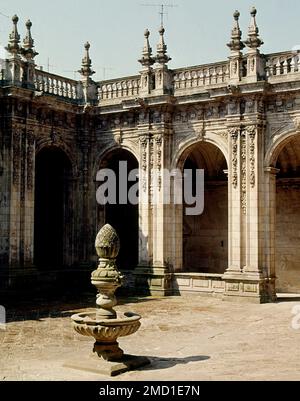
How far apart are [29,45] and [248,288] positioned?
11365mm

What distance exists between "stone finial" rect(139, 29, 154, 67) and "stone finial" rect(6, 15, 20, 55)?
4.55 metres

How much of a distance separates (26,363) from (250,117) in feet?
39.4

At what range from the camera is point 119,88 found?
22.5m

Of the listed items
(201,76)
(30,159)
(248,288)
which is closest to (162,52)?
(201,76)

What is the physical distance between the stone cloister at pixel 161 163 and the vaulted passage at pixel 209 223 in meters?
0.04

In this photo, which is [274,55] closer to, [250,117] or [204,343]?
[250,117]

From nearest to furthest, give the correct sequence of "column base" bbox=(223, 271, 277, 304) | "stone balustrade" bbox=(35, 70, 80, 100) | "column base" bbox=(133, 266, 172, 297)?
"column base" bbox=(223, 271, 277, 304) < "column base" bbox=(133, 266, 172, 297) < "stone balustrade" bbox=(35, 70, 80, 100)

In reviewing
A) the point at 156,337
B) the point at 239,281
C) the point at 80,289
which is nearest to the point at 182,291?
the point at 239,281

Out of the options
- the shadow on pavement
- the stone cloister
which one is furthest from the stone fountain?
the stone cloister

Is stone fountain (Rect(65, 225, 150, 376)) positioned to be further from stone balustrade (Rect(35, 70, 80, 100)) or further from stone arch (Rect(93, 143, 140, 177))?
stone balustrade (Rect(35, 70, 80, 100))

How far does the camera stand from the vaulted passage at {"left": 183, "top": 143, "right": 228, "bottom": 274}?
24.1 m

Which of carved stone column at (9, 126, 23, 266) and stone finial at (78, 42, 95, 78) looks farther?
stone finial at (78, 42, 95, 78)

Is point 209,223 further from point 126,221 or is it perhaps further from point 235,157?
point 235,157

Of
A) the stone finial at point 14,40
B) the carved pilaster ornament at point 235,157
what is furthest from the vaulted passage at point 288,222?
the stone finial at point 14,40
